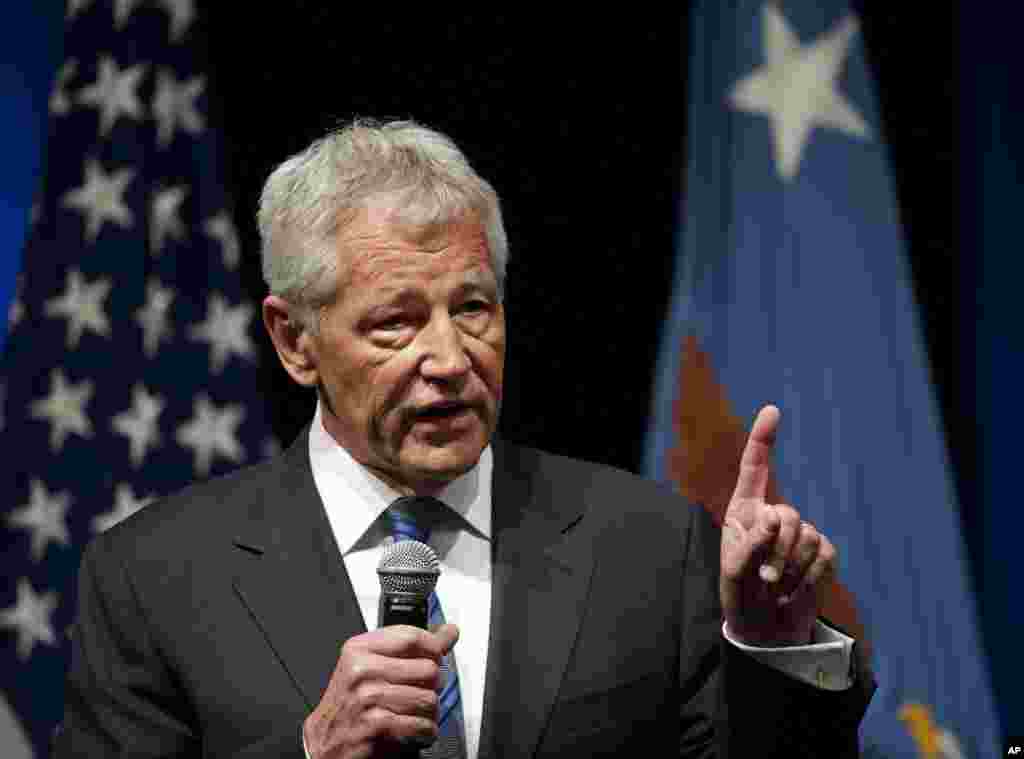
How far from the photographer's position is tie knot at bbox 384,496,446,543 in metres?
2.01

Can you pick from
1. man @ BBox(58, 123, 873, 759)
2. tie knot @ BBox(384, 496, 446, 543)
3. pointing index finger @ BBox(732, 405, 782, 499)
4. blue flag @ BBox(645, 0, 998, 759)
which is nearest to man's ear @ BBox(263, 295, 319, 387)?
man @ BBox(58, 123, 873, 759)

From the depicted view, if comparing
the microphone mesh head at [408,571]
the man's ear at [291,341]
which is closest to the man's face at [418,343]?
the man's ear at [291,341]

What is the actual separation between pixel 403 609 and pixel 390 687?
90 mm

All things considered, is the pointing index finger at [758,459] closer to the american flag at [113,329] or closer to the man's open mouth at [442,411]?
the man's open mouth at [442,411]

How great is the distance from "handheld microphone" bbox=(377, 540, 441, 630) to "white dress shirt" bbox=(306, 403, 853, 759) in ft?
1.12

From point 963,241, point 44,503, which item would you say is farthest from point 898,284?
point 44,503

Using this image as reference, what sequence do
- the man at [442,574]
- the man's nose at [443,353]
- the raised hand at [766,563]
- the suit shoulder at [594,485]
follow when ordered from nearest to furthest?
the raised hand at [766,563]
the man at [442,574]
the man's nose at [443,353]
the suit shoulder at [594,485]

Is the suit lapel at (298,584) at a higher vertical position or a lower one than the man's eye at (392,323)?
lower

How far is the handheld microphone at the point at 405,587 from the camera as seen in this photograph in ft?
5.20

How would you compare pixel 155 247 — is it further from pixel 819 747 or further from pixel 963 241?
pixel 819 747

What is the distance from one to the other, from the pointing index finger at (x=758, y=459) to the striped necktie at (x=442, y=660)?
1.43 ft

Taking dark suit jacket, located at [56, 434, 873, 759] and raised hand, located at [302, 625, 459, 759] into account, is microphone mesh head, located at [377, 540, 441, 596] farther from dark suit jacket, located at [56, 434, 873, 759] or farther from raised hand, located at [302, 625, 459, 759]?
dark suit jacket, located at [56, 434, 873, 759]

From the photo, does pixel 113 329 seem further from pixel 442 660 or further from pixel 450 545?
pixel 442 660

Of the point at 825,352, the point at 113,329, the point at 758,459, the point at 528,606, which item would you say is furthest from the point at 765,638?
the point at 113,329
